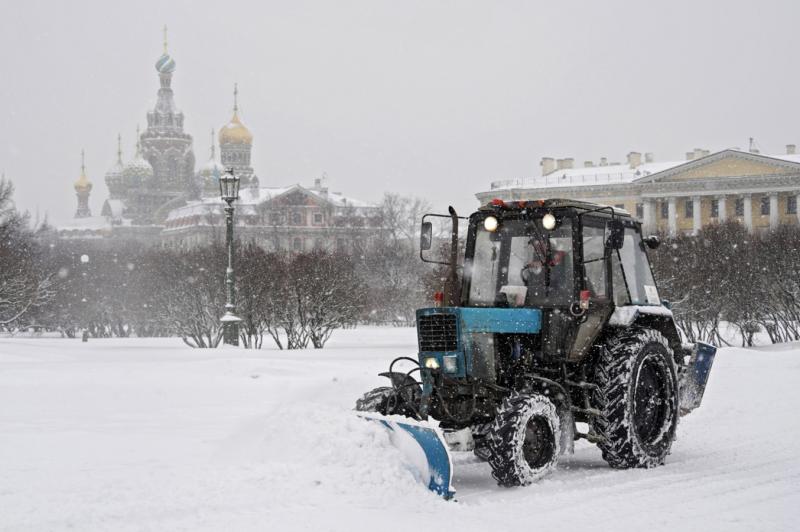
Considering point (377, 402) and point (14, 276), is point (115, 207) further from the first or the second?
point (377, 402)

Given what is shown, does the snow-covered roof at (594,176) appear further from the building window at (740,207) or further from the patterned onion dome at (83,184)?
the patterned onion dome at (83,184)

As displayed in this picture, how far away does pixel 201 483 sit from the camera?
28.0 ft

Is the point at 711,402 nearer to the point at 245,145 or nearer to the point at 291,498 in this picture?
the point at 291,498

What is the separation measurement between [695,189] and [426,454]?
283ft

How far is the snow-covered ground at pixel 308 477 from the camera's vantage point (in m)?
7.98

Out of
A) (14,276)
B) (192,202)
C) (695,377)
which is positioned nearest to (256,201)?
(192,202)

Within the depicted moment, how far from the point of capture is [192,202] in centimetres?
13350

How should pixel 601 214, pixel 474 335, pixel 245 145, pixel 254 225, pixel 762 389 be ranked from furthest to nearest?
pixel 245 145 < pixel 254 225 < pixel 762 389 < pixel 601 214 < pixel 474 335

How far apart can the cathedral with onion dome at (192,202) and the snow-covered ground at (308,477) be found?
91346mm

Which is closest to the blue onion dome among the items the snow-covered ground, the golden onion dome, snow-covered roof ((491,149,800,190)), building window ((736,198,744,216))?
the golden onion dome

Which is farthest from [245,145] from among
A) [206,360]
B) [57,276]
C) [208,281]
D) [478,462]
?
[478,462]

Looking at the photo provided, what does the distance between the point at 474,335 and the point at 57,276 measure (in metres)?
51.0

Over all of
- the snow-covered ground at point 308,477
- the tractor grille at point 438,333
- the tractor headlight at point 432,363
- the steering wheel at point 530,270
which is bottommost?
the snow-covered ground at point 308,477

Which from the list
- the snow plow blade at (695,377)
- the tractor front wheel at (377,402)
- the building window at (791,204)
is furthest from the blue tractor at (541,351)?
the building window at (791,204)
